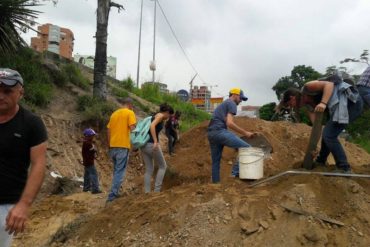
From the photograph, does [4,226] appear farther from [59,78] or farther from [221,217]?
[59,78]

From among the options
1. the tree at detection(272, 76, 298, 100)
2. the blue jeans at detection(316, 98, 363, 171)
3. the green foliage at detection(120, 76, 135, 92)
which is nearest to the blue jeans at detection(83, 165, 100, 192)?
the blue jeans at detection(316, 98, 363, 171)

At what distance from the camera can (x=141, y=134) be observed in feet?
25.9

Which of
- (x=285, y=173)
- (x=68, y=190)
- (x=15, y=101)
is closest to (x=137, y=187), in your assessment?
(x=68, y=190)

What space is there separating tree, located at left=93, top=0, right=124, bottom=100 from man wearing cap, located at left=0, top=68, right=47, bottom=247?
11.6 m

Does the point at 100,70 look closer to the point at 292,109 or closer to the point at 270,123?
the point at 270,123

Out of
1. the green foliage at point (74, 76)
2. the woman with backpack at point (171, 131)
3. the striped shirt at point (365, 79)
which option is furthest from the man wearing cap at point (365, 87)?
the green foliage at point (74, 76)

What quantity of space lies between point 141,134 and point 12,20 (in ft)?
20.0

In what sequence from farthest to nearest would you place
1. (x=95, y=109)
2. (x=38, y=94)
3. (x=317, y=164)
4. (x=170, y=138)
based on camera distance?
(x=170, y=138), (x=95, y=109), (x=38, y=94), (x=317, y=164)

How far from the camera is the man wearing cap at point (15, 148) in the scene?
3414mm

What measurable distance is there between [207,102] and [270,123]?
3781 cm

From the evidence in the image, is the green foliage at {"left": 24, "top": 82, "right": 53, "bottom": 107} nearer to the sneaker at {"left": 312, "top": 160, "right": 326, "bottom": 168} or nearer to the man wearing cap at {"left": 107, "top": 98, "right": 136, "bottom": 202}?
the man wearing cap at {"left": 107, "top": 98, "right": 136, "bottom": 202}

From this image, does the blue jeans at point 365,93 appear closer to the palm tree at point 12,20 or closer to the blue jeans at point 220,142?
the blue jeans at point 220,142

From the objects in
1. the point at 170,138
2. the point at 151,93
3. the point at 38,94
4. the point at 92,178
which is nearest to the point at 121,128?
the point at 92,178

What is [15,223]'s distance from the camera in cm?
323
